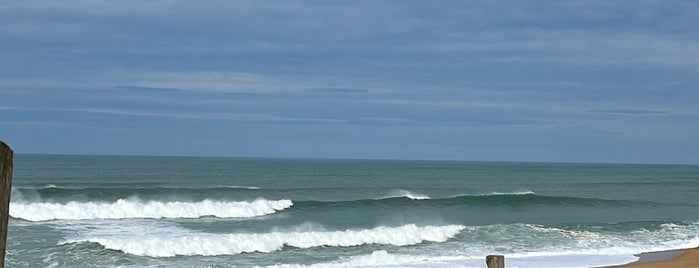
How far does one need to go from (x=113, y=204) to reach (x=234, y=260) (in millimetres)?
11566

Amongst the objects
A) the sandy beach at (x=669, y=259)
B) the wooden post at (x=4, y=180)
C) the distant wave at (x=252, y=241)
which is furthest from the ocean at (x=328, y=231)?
the wooden post at (x=4, y=180)

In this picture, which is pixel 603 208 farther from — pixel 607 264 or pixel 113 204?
pixel 113 204

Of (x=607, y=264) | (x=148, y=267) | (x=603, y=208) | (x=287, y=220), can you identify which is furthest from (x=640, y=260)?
(x=603, y=208)

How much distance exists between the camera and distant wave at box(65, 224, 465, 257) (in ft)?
51.9

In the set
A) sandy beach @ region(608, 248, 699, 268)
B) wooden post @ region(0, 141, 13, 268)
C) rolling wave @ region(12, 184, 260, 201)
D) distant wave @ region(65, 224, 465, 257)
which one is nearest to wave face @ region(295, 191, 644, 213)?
rolling wave @ region(12, 184, 260, 201)

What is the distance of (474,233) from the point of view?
19578 millimetres

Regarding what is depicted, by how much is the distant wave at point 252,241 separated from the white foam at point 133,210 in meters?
7.17

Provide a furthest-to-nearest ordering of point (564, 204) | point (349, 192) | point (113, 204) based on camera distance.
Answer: point (349, 192)
point (564, 204)
point (113, 204)

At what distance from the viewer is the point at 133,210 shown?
24.8 m

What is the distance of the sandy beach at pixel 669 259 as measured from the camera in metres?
14.2

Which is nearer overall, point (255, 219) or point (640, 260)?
point (640, 260)

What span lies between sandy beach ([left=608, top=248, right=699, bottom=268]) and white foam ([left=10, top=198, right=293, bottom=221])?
1359cm

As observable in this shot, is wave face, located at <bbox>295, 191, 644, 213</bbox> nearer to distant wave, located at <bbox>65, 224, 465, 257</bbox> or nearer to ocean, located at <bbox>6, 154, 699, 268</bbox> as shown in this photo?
ocean, located at <bbox>6, 154, 699, 268</bbox>

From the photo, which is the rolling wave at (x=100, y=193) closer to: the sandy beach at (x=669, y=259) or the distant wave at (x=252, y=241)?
the distant wave at (x=252, y=241)
